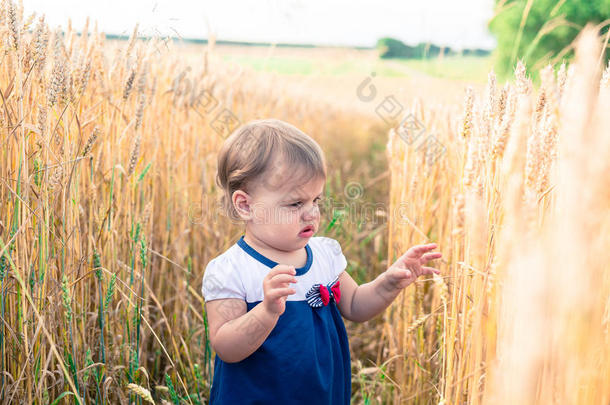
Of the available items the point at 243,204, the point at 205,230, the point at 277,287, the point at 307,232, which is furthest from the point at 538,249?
the point at 205,230

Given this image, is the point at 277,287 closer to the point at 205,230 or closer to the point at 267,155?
the point at 267,155

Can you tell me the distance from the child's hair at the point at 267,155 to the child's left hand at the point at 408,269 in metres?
0.31

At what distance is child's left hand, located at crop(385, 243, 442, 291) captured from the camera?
4.14 ft

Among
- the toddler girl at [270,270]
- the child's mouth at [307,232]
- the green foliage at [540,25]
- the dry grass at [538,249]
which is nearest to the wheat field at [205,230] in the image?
the dry grass at [538,249]

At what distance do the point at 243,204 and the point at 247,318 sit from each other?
0.31m

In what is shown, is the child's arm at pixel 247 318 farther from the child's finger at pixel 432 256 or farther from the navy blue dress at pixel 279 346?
the child's finger at pixel 432 256

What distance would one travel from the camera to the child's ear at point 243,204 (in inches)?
49.6

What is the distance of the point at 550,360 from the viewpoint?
27.1 inches

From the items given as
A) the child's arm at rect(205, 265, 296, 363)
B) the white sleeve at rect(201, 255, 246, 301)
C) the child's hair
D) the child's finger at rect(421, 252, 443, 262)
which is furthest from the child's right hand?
the child's finger at rect(421, 252, 443, 262)

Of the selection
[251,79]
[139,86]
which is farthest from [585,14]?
[139,86]

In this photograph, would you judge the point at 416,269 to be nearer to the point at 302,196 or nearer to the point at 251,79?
→ the point at 302,196

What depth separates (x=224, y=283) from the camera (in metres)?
1.20

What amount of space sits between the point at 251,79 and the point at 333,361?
3.54m

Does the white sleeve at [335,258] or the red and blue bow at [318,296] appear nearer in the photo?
the red and blue bow at [318,296]
